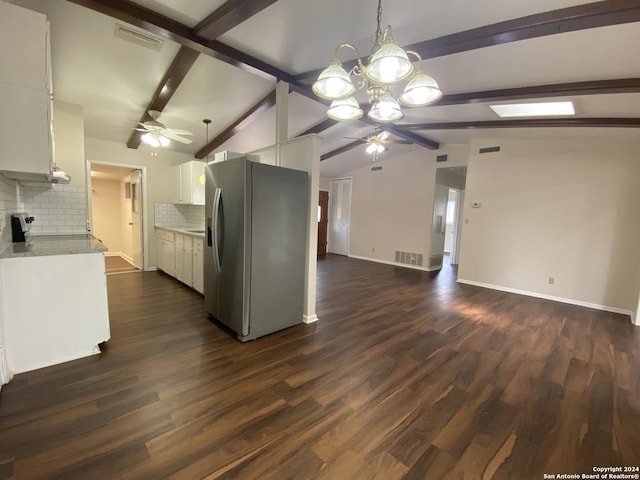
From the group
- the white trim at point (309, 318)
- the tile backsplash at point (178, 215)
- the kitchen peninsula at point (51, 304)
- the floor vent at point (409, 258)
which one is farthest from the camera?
the floor vent at point (409, 258)

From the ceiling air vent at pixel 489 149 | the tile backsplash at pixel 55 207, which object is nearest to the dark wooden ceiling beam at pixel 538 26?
the ceiling air vent at pixel 489 149

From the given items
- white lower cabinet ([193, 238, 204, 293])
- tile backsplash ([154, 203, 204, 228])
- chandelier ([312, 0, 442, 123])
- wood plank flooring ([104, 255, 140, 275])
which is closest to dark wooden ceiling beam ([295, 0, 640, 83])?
chandelier ([312, 0, 442, 123])

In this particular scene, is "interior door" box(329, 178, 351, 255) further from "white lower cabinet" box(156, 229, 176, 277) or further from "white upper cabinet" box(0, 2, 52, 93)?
"white upper cabinet" box(0, 2, 52, 93)

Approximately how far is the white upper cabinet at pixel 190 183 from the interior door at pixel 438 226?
5.41 m

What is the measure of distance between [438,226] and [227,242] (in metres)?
5.80

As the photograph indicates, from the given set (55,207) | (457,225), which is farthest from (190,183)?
(457,225)

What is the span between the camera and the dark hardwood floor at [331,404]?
4.94 ft

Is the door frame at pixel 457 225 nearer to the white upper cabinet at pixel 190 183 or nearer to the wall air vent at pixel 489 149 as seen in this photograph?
the wall air vent at pixel 489 149

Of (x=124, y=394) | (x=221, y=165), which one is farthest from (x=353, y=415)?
(x=221, y=165)

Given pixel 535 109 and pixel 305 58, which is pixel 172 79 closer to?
pixel 305 58

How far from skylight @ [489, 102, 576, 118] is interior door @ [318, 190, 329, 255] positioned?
5516 mm

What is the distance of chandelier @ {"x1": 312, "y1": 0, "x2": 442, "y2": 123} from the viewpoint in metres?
1.66

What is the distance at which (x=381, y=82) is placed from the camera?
178 centimetres

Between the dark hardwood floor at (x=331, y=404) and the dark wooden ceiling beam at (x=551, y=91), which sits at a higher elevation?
the dark wooden ceiling beam at (x=551, y=91)
